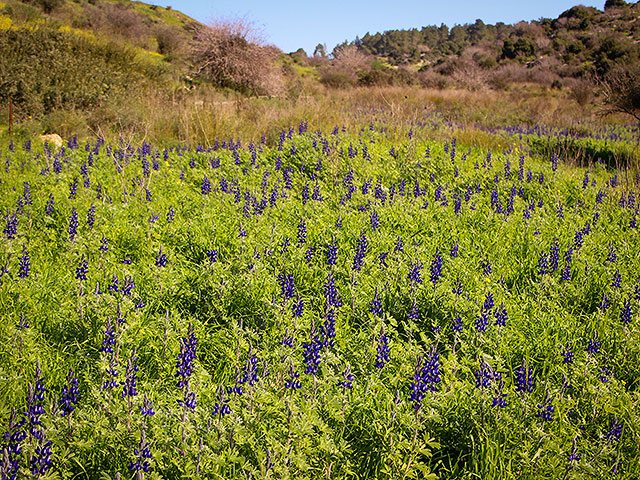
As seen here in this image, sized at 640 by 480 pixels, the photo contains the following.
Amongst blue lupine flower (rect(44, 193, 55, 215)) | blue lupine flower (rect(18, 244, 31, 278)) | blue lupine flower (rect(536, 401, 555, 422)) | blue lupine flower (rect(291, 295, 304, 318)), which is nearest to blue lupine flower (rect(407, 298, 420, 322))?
blue lupine flower (rect(291, 295, 304, 318))

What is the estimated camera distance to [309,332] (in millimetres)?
2727

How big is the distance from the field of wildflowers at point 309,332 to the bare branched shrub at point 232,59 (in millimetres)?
13322

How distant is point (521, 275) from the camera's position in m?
4.03

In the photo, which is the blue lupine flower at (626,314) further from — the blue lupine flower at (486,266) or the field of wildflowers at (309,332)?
the blue lupine flower at (486,266)

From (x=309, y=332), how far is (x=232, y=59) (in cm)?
1772

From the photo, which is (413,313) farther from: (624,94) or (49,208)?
(624,94)

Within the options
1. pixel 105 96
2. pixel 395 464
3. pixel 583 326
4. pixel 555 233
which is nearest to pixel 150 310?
pixel 395 464

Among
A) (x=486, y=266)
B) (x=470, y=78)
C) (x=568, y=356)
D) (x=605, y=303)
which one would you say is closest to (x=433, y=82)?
(x=470, y=78)

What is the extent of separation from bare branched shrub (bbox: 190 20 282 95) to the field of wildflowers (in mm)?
13322

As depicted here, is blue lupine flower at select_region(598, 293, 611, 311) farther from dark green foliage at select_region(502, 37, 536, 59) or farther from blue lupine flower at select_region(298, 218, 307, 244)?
dark green foliage at select_region(502, 37, 536, 59)

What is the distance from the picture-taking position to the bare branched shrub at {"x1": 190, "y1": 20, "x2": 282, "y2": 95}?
17.8 m

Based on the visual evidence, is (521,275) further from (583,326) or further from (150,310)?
(150,310)

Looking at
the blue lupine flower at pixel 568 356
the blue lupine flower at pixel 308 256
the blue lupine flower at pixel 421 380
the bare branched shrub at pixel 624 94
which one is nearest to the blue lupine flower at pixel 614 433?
the blue lupine flower at pixel 568 356

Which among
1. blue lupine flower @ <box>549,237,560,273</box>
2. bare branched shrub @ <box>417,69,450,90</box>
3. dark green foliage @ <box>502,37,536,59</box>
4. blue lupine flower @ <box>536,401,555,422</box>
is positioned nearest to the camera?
blue lupine flower @ <box>536,401,555,422</box>
